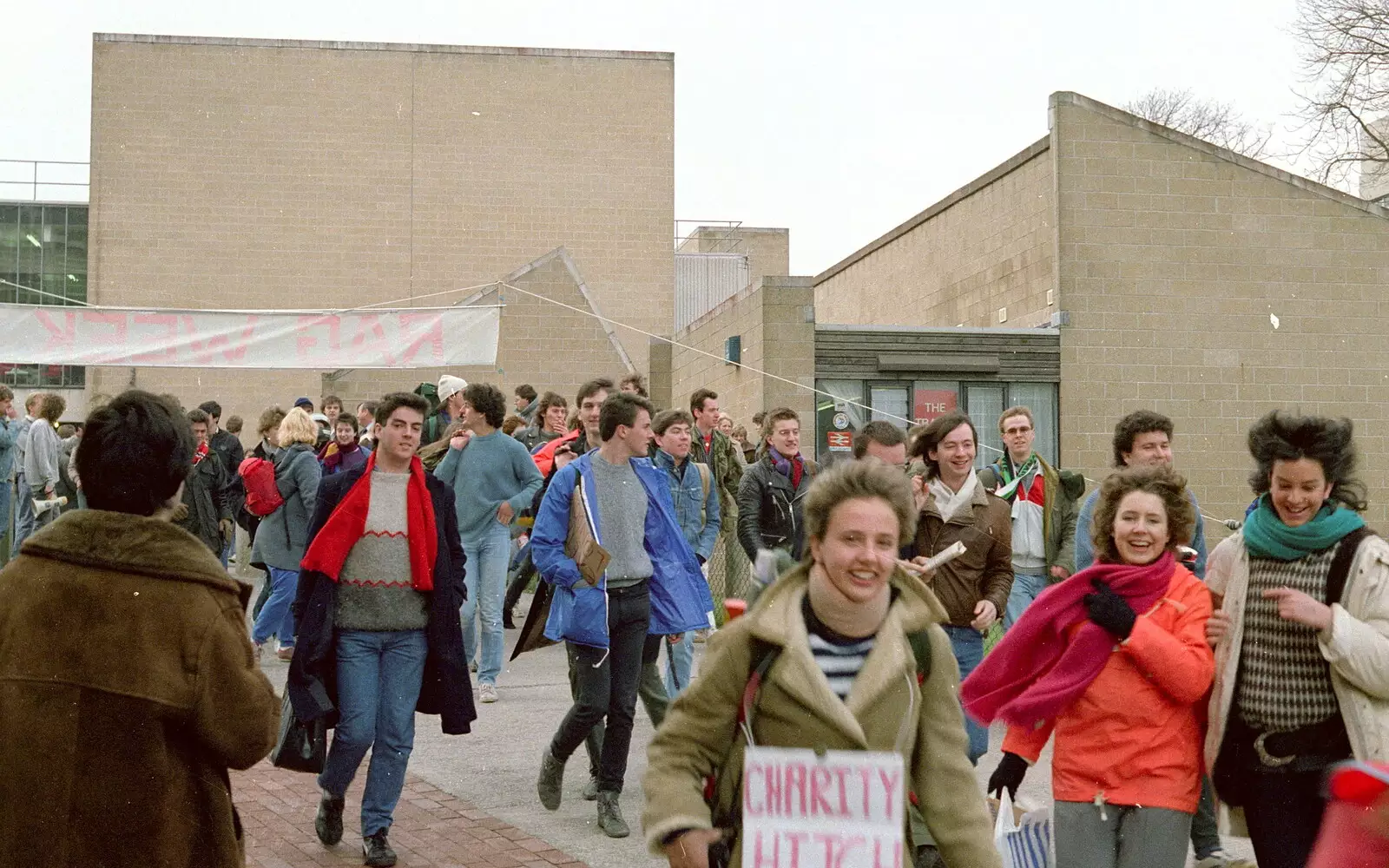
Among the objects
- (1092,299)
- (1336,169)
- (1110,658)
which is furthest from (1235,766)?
(1336,169)

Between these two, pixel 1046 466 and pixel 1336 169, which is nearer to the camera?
pixel 1046 466

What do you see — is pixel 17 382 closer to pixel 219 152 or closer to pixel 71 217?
pixel 71 217

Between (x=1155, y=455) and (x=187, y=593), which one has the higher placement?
(x=1155, y=455)

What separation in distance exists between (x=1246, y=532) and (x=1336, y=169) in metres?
35.1

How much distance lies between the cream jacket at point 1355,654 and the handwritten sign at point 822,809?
66.5 inches

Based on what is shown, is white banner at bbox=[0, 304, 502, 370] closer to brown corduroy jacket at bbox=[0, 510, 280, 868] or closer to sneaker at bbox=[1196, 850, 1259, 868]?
sneaker at bbox=[1196, 850, 1259, 868]

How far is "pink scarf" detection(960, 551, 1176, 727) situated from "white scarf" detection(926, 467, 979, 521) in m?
1.92

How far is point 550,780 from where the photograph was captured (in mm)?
7152

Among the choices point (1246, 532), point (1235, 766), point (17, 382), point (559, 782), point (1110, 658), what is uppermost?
point (17, 382)

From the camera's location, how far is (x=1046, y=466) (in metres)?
8.05

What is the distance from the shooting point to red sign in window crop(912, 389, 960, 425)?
69.7 feet

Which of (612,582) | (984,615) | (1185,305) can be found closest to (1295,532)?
(984,615)

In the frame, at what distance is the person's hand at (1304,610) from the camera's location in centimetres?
419

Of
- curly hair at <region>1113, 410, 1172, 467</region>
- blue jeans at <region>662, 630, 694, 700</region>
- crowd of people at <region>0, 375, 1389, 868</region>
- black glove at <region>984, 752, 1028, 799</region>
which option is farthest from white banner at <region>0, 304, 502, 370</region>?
black glove at <region>984, 752, 1028, 799</region>
